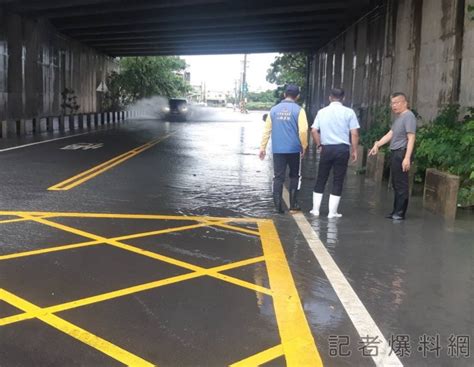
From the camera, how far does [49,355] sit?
139 inches

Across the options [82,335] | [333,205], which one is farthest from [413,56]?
[82,335]

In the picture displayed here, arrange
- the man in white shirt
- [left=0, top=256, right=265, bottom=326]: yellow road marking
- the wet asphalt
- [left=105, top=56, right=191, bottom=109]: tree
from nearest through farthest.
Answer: the wet asphalt, [left=0, top=256, right=265, bottom=326]: yellow road marking, the man in white shirt, [left=105, top=56, right=191, bottom=109]: tree

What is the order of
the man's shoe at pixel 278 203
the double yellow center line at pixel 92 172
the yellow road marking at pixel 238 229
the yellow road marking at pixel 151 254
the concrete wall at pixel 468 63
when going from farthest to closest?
the concrete wall at pixel 468 63 → the double yellow center line at pixel 92 172 → the man's shoe at pixel 278 203 → the yellow road marking at pixel 238 229 → the yellow road marking at pixel 151 254

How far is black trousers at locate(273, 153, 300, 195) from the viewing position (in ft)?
26.9

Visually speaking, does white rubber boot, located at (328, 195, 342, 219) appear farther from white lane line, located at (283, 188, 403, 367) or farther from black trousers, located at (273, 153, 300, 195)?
white lane line, located at (283, 188, 403, 367)

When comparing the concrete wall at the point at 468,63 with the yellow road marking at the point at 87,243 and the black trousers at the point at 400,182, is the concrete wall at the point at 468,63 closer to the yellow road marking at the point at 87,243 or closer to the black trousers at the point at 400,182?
the black trousers at the point at 400,182

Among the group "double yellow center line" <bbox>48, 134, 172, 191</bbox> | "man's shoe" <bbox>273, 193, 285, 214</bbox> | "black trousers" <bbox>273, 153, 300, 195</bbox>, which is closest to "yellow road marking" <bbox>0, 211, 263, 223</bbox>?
"man's shoe" <bbox>273, 193, 285, 214</bbox>

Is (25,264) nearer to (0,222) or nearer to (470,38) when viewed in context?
(0,222)

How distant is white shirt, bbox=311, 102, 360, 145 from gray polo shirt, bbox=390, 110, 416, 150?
0.59m

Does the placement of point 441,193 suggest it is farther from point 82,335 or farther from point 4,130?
point 4,130

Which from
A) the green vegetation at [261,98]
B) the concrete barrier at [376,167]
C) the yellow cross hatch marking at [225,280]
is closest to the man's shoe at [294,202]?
the yellow cross hatch marking at [225,280]

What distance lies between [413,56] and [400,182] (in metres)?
7.71

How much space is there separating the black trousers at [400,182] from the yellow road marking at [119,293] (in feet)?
9.74

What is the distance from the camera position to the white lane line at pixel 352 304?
11.9ft
